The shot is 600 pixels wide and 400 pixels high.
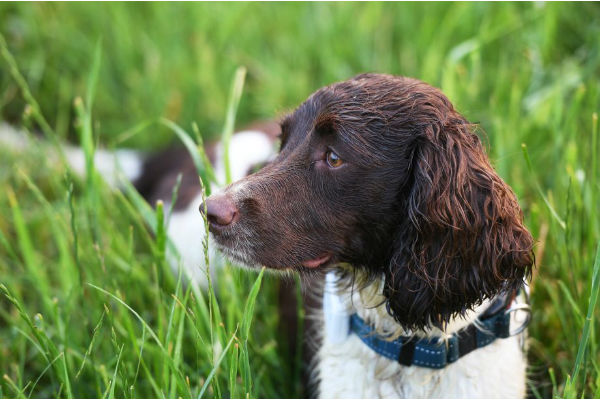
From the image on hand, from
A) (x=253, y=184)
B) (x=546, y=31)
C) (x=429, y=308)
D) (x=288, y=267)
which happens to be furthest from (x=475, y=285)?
(x=546, y=31)

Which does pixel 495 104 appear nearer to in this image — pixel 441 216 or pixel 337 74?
pixel 337 74

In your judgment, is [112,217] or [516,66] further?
[516,66]

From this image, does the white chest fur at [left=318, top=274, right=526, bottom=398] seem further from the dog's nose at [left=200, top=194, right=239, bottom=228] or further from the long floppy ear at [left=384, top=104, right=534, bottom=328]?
the dog's nose at [left=200, top=194, right=239, bottom=228]

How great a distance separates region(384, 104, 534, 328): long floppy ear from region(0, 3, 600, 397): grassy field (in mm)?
250

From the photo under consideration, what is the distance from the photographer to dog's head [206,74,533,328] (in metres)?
2.07

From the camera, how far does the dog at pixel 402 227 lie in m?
2.08

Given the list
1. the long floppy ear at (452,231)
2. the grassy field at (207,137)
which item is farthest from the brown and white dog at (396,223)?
the grassy field at (207,137)

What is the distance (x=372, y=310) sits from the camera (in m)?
2.38

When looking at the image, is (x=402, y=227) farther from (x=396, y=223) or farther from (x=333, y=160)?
(x=333, y=160)

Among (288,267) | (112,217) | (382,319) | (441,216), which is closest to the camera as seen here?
(441,216)

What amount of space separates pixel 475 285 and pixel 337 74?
94.6 inches

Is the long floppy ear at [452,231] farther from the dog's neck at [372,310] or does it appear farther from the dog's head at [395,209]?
the dog's neck at [372,310]

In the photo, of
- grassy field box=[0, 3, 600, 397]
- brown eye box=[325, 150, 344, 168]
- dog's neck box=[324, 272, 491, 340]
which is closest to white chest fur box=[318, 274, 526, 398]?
dog's neck box=[324, 272, 491, 340]

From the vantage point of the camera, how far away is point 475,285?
2.10 m
